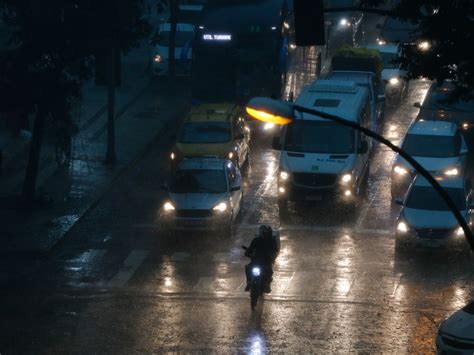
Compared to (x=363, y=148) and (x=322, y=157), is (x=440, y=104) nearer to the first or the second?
(x=363, y=148)

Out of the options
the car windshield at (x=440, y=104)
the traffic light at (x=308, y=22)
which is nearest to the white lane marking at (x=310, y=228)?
the car windshield at (x=440, y=104)

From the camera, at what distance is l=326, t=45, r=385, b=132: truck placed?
38.2 metres

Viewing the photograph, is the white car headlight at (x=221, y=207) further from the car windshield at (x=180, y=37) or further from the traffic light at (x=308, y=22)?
the car windshield at (x=180, y=37)

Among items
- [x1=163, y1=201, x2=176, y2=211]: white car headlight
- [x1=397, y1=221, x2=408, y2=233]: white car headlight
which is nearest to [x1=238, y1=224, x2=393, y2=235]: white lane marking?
[x1=163, y1=201, x2=176, y2=211]: white car headlight

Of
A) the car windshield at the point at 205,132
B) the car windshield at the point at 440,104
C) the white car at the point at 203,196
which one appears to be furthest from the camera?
the car windshield at the point at 440,104

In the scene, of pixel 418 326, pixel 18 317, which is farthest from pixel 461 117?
pixel 18 317

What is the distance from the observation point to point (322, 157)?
30.8 meters

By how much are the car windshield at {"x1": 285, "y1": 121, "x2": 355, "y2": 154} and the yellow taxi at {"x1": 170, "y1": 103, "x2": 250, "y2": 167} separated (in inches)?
105

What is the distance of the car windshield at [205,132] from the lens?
34.1m

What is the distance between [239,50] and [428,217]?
16.5 m

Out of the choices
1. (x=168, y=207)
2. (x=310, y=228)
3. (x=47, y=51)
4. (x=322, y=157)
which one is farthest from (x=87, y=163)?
(x=310, y=228)

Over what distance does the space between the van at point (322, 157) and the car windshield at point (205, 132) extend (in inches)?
103

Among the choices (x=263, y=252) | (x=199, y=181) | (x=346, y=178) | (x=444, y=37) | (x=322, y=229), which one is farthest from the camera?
(x=346, y=178)

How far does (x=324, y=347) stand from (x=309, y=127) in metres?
11.8
